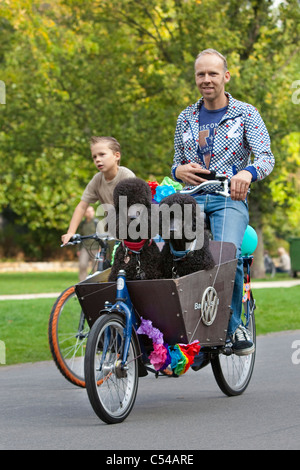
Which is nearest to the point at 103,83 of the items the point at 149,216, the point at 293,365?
the point at 293,365

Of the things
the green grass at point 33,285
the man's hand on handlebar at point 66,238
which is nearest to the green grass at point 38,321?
the man's hand on handlebar at point 66,238

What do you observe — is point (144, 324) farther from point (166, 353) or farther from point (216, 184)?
point (216, 184)

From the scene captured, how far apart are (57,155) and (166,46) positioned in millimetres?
4925

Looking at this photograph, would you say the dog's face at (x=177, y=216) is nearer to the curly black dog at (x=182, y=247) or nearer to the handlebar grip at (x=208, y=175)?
the curly black dog at (x=182, y=247)

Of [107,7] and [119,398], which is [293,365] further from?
[107,7]

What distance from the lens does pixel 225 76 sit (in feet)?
21.2

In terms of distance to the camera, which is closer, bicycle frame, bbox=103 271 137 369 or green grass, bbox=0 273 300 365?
bicycle frame, bbox=103 271 137 369

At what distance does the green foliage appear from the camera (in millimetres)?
26359

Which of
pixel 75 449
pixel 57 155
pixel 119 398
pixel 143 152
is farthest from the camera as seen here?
pixel 57 155

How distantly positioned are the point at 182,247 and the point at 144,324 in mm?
517

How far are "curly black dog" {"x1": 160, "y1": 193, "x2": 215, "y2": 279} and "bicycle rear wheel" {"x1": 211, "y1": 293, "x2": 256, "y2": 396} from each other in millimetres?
841

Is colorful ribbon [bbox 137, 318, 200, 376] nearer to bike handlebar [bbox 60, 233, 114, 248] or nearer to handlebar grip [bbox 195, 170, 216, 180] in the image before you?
handlebar grip [bbox 195, 170, 216, 180]

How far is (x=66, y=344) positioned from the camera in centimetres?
718

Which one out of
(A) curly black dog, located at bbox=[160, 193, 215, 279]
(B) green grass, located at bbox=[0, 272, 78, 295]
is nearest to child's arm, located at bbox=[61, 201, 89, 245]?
(A) curly black dog, located at bbox=[160, 193, 215, 279]
